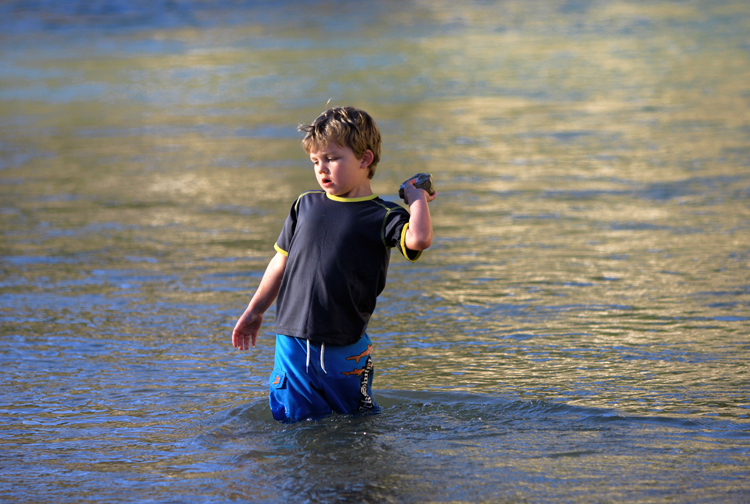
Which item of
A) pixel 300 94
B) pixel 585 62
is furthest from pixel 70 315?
pixel 585 62

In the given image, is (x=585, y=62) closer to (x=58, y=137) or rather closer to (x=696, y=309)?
(x=58, y=137)

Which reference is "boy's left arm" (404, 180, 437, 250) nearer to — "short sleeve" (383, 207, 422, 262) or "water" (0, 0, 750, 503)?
"short sleeve" (383, 207, 422, 262)

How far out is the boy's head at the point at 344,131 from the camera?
3.58m

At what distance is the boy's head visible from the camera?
3.58 m

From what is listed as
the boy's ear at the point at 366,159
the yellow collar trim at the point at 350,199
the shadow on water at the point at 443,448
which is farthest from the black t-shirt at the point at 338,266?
the shadow on water at the point at 443,448

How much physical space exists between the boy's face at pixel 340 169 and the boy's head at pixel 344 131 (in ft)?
0.06

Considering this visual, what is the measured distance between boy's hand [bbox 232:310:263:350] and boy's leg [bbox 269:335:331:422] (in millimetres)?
168

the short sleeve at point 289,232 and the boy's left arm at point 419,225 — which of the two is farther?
the short sleeve at point 289,232

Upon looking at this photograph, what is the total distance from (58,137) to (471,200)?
21.2 feet

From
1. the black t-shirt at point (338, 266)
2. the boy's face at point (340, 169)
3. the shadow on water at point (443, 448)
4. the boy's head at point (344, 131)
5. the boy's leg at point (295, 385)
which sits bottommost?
the shadow on water at point (443, 448)

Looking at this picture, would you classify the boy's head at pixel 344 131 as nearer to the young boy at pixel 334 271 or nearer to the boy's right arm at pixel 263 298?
the young boy at pixel 334 271

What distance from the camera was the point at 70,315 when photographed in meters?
5.60

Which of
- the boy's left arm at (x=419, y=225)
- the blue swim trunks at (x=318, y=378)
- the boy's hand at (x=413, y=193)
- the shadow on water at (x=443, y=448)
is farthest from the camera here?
the blue swim trunks at (x=318, y=378)

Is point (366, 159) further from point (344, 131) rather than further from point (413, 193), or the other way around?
point (413, 193)
